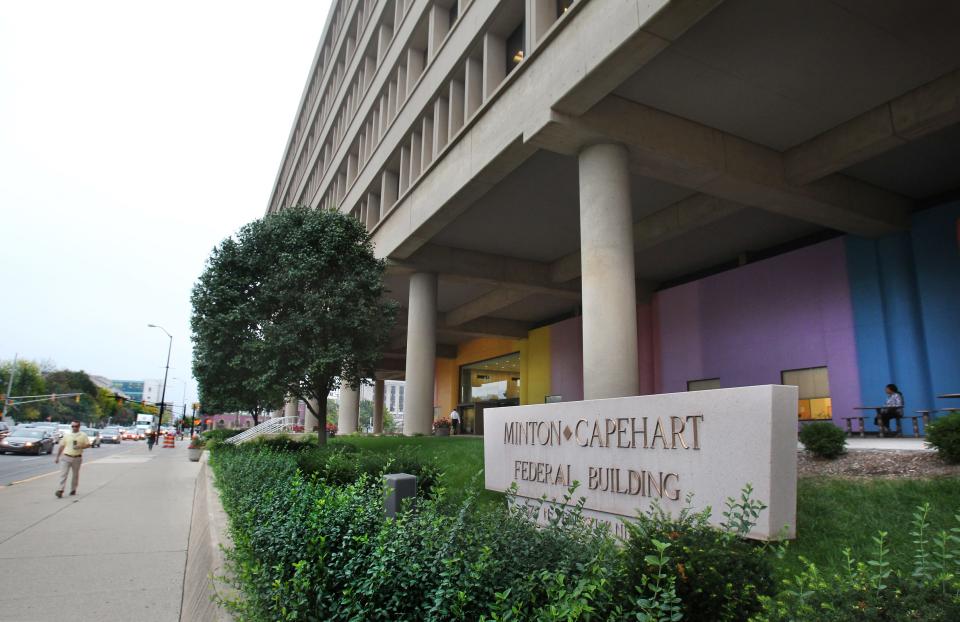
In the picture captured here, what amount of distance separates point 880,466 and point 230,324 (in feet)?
53.4

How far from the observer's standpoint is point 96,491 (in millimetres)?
15812

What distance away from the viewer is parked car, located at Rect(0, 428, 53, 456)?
3084cm

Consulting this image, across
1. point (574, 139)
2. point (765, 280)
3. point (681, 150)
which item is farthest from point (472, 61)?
point (765, 280)

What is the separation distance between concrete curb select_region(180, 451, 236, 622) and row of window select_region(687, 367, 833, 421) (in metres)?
17.0

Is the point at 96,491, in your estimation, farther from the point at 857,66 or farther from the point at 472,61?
the point at 857,66

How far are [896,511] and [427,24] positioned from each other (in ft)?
73.2

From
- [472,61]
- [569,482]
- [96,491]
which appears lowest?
[96,491]

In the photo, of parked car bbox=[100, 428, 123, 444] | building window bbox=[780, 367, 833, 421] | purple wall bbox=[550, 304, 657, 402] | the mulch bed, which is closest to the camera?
the mulch bed

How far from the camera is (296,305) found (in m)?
17.8

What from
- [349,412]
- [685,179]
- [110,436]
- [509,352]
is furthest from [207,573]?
[110,436]

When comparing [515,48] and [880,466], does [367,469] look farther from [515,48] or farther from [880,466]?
[515,48]

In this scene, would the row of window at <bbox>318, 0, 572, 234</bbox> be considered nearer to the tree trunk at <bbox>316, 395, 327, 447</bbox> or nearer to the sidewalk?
the tree trunk at <bbox>316, 395, 327, 447</bbox>

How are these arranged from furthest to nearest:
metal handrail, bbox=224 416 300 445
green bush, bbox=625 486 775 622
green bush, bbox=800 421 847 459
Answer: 1. metal handrail, bbox=224 416 300 445
2. green bush, bbox=800 421 847 459
3. green bush, bbox=625 486 775 622

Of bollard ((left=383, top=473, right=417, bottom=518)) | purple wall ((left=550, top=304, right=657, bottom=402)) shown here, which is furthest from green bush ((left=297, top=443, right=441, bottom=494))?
purple wall ((left=550, top=304, right=657, bottom=402))
